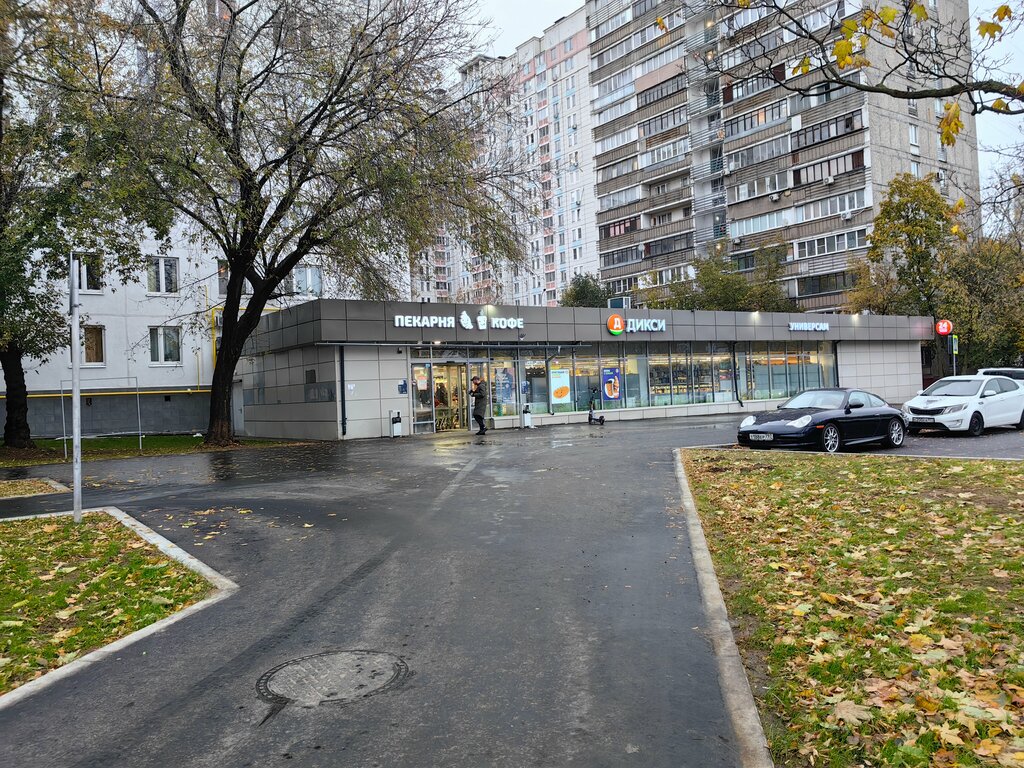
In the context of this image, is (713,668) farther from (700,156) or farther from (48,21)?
(700,156)

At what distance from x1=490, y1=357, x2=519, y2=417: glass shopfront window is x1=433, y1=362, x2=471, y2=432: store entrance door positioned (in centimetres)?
132

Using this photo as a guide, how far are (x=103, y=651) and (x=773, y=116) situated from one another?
194 ft

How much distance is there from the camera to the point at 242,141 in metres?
19.9

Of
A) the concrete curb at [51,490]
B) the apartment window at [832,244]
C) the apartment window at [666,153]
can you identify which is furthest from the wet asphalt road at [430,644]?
the apartment window at [666,153]

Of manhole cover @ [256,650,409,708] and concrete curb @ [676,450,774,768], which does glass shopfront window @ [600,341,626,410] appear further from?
manhole cover @ [256,650,409,708]

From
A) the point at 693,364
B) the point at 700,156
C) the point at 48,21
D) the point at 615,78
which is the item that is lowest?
the point at 693,364

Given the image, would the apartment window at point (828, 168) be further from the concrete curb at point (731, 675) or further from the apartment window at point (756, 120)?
the concrete curb at point (731, 675)

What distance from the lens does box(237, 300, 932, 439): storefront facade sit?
86.0 ft

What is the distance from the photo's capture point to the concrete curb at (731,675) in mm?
3383

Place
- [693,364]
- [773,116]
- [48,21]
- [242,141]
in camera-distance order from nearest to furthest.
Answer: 1. [48,21]
2. [242,141]
3. [693,364]
4. [773,116]

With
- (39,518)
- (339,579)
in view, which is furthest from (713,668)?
(39,518)

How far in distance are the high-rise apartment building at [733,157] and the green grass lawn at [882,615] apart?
1566 inches

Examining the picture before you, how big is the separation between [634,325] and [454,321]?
30.8 feet

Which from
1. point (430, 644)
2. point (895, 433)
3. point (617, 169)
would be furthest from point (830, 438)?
point (617, 169)
